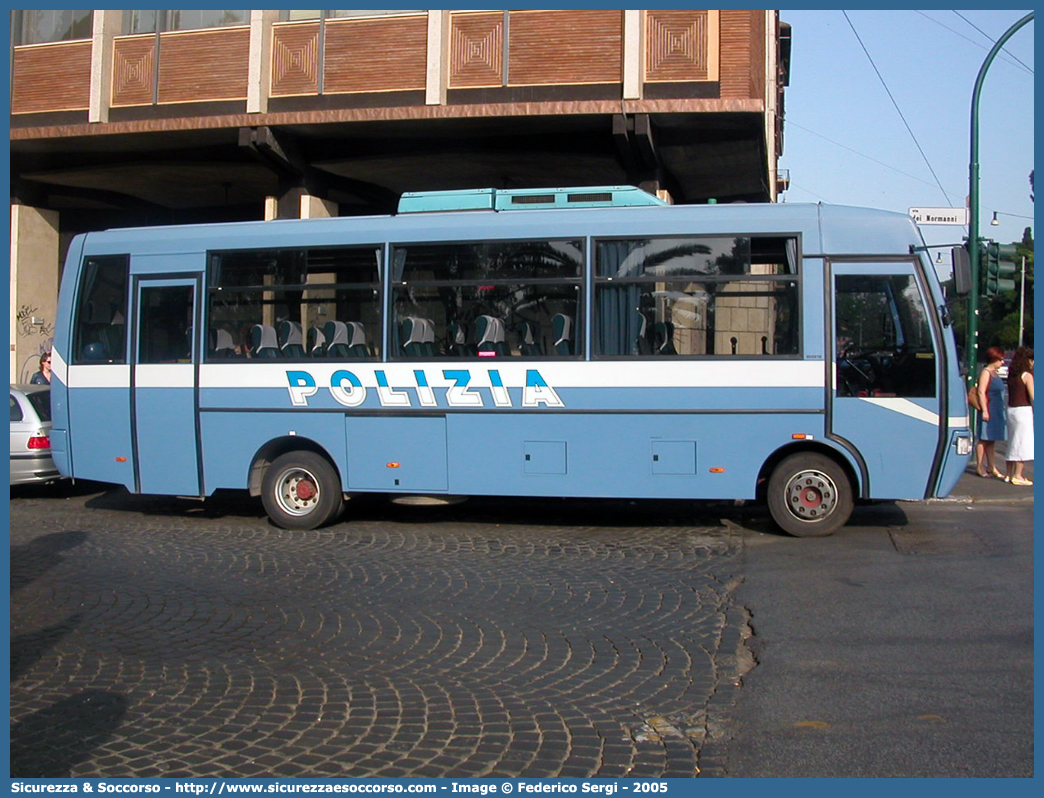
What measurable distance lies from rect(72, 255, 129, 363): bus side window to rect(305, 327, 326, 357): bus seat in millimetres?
2239

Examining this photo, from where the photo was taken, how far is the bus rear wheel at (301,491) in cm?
1048

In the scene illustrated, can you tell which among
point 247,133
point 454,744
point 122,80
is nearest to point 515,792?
point 454,744

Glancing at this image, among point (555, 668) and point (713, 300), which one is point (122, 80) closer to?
point (713, 300)

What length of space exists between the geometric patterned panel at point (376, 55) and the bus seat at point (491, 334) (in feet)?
25.0

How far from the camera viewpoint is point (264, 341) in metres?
10.5

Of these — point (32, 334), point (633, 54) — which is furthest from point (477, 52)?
point (32, 334)

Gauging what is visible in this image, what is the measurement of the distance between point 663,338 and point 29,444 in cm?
805

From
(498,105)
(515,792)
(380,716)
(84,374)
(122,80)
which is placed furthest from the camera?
(122,80)

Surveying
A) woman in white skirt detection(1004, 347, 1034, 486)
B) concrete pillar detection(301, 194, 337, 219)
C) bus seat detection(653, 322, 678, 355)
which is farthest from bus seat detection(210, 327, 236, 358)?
woman in white skirt detection(1004, 347, 1034, 486)

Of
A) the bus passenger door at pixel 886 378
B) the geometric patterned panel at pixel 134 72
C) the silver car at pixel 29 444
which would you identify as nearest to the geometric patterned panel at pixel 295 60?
the geometric patterned panel at pixel 134 72

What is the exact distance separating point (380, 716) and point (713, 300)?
5.70 metres

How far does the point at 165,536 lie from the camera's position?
33.7ft

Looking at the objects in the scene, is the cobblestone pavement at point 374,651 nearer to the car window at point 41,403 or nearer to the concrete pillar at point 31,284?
the car window at point 41,403

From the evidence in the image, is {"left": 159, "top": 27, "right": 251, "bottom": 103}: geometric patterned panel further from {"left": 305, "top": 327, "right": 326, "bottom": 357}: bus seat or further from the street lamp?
the street lamp
